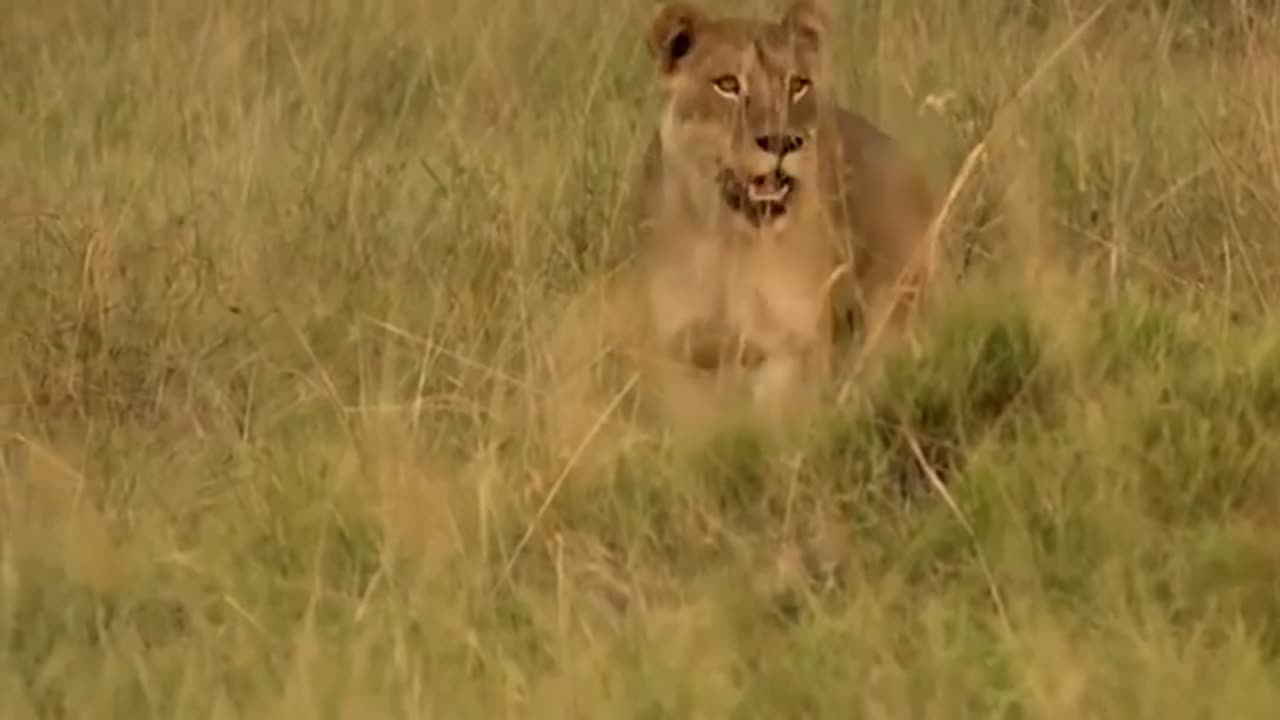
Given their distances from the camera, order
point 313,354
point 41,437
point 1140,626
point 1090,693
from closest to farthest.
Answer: point 1090,693
point 1140,626
point 41,437
point 313,354

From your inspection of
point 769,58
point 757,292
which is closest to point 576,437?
point 757,292

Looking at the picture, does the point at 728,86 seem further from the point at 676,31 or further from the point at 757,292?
the point at 757,292

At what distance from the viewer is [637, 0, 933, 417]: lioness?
4.68 meters

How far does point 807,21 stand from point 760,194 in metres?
0.32

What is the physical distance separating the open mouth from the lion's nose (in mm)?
39

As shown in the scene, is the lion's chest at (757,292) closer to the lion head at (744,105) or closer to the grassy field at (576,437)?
the lion head at (744,105)

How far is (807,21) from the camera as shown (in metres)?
4.81

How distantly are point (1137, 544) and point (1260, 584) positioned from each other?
0.18 m

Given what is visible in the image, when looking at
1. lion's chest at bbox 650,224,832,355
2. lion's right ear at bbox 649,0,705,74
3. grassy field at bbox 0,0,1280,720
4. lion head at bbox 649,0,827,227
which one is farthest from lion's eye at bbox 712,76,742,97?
grassy field at bbox 0,0,1280,720

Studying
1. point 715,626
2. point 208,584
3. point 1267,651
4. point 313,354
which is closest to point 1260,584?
point 1267,651

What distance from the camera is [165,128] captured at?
19.8 ft

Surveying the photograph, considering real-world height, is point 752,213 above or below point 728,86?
below

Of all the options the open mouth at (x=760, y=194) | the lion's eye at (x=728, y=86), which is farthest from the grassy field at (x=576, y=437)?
the lion's eye at (x=728, y=86)

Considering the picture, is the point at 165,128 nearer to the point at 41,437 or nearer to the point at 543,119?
the point at 543,119
